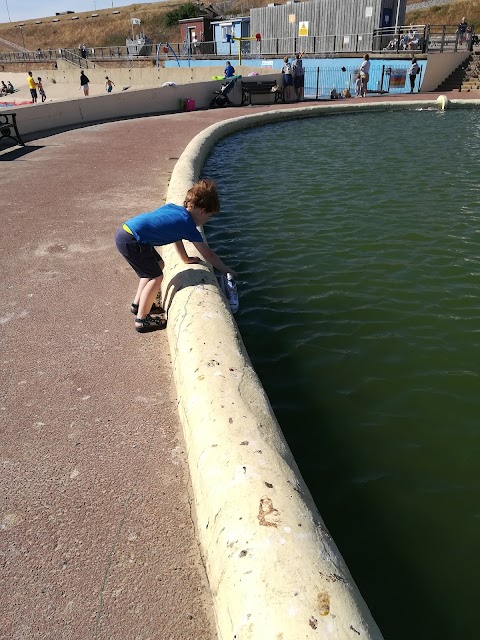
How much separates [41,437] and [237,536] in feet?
5.35

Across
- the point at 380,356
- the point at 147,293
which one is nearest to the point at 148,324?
the point at 147,293

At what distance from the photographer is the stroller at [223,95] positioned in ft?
68.7

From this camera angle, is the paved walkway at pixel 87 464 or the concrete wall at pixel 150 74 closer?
the paved walkway at pixel 87 464

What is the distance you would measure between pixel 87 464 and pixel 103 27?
359 ft

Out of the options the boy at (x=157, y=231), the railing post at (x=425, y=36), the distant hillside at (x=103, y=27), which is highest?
the distant hillside at (x=103, y=27)

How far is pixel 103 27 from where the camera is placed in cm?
9331

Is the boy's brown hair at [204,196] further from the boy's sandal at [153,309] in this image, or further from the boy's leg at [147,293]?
the boy's sandal at [153,309]

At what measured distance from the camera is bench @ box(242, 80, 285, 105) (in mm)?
21547

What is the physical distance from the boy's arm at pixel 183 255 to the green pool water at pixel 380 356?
984 mm

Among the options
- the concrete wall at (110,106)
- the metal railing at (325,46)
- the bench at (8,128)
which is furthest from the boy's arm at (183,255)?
the metal railing at (325,46)

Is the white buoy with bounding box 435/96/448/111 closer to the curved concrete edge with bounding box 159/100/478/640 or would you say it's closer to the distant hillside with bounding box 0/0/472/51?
the curved concrete edge with bounding box 159/100/478/640

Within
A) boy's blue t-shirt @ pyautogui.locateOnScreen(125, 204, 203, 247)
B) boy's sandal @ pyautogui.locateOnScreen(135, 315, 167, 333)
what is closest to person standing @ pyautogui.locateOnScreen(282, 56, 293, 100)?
boy's blue t-shirt @ pyautogui.locateOnScreen(125, 204, 203, 247)

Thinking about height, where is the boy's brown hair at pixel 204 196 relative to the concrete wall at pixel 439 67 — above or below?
above

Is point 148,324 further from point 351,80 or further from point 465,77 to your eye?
point 465,77
